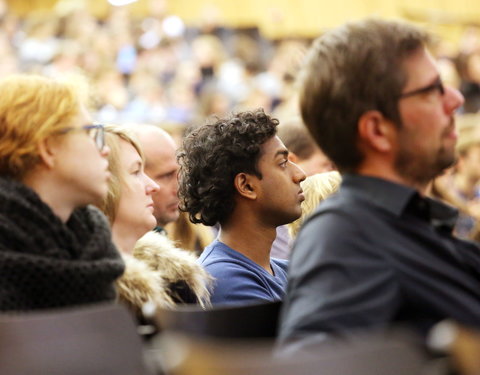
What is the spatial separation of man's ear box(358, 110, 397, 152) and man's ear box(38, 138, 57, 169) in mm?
564

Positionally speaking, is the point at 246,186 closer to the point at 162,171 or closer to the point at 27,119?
the point at 162,171

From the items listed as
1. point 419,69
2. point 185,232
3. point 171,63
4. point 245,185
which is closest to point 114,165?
point 245,185

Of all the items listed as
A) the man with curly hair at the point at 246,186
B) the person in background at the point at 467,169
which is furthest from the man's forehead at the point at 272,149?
the person in background at the point at 467,169

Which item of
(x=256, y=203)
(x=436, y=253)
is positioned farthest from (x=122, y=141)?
(x=436, y=253)

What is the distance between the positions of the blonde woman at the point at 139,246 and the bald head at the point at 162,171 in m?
0.27

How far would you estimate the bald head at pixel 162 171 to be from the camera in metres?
2.53

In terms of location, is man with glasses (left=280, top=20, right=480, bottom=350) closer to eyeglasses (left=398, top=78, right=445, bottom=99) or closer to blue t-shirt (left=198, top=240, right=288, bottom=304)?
eyeglasses (left=398, top=78, right=445, bottom=99)

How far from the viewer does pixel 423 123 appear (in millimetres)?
1386

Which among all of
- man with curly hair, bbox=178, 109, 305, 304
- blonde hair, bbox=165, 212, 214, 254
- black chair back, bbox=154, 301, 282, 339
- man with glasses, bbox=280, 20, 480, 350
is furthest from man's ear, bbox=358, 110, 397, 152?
blonde hair, bbox=165, 212, 214, 254

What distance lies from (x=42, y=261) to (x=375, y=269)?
1.92ft

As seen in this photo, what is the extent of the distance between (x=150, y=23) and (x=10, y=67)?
9.21 ft

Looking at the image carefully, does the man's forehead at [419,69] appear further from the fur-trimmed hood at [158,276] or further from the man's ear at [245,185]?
the man's ear at [245,185]

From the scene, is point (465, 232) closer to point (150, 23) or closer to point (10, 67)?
point (10, 67)

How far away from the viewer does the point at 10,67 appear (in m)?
5.57
